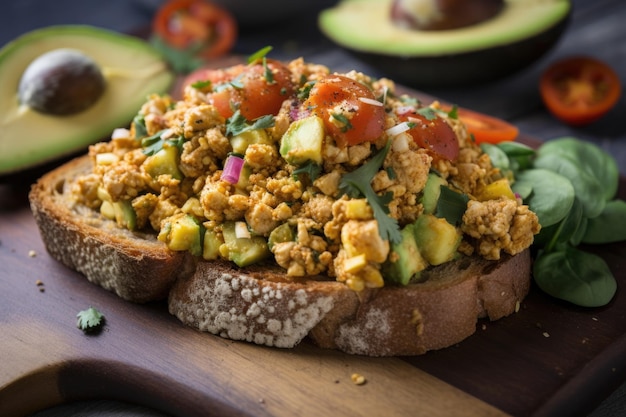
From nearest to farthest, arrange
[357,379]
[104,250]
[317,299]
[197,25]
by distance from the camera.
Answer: [357,379] < [317,299] < [104,250] < [197,25]

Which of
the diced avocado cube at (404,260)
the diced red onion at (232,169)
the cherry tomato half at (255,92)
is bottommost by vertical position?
the diced avocado cube at (404,260)

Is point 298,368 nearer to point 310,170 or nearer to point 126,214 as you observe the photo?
point 310,170

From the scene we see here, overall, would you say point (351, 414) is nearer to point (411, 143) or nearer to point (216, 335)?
point (216, 335)

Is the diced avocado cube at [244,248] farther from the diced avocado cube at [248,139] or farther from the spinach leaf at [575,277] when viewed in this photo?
the spinach leaf at [575,277]

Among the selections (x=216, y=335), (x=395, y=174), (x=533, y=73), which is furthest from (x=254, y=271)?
(x=533, y=73)

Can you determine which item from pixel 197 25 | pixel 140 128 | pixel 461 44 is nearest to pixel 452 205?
pixel 140 128

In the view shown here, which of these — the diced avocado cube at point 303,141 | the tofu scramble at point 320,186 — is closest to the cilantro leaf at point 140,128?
the tofu scramble at point 320,186
